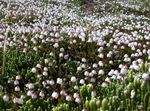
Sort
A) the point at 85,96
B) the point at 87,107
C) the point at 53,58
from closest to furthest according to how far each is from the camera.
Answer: the point at 87,107 < the point at 85,96 < the point at 53,58

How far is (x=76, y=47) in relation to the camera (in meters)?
13.7

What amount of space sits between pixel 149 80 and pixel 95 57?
4.17 meters

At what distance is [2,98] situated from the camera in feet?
28.1

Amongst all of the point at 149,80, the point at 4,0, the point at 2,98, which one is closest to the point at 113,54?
the point at 149,80

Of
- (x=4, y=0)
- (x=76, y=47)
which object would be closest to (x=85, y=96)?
(x=76, y=47)

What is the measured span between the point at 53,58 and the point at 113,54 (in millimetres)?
1963

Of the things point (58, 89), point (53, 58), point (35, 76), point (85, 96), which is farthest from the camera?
point (53, 58)

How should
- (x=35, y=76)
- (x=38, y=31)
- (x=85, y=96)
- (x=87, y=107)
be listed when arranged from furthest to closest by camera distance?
(x=38, y=31) < (x=35, y=76) < (x=85, y=96) < (x=87, y=107)

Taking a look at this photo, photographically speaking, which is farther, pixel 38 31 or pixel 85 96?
pixel 38 31

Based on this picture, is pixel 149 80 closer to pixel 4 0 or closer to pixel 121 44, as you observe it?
pixel 121 44

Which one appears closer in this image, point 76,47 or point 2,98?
point 2,98

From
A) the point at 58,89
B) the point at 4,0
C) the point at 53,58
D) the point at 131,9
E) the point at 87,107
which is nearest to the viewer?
the point at 87,107

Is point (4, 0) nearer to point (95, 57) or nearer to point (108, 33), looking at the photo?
point (108, 33)

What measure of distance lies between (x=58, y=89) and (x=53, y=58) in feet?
9.62
